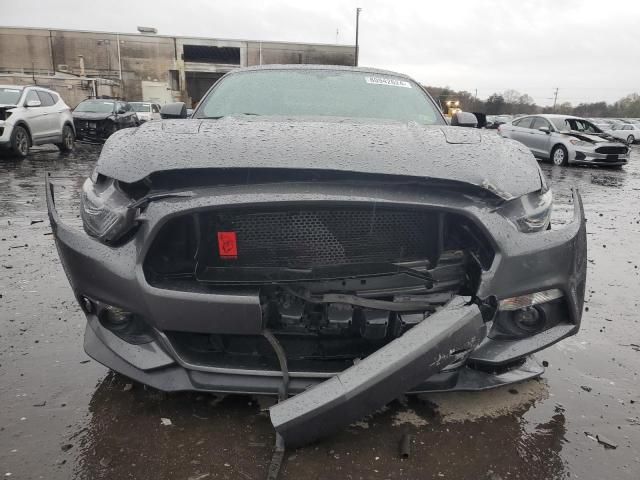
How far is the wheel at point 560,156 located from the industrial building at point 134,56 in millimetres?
31999

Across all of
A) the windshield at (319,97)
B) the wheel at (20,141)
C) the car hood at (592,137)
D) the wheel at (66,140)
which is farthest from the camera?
the car hood at (592,137)

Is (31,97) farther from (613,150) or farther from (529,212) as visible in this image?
(613,150)

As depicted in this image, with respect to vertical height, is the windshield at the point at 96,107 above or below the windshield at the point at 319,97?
above

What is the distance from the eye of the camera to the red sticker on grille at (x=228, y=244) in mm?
1888

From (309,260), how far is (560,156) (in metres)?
13.9

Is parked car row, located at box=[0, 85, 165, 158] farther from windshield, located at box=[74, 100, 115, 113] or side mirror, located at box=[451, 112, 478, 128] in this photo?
side mirror, located at box=[451, 112, 478, 128]

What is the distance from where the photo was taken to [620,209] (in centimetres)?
739

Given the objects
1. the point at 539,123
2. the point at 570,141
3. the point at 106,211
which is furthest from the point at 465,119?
the point at 539,123

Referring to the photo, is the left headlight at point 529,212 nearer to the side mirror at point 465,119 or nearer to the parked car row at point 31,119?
the side mirror at point 465,119

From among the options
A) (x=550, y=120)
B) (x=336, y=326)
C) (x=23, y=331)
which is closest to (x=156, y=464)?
(x=336, y=326)

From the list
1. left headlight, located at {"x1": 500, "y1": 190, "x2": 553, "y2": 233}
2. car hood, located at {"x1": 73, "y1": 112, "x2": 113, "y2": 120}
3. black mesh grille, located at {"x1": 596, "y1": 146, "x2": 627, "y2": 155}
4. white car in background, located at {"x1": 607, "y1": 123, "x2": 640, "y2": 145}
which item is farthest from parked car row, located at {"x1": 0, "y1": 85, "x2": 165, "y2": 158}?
white car in background, located at {"x1": 607, "y1": 123, "x2": 640, "y2": 145}

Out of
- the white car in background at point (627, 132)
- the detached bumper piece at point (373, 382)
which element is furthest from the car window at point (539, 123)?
the white car in background at point (627, 132)

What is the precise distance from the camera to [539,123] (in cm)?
1464

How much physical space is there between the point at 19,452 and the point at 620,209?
26.6 feet
